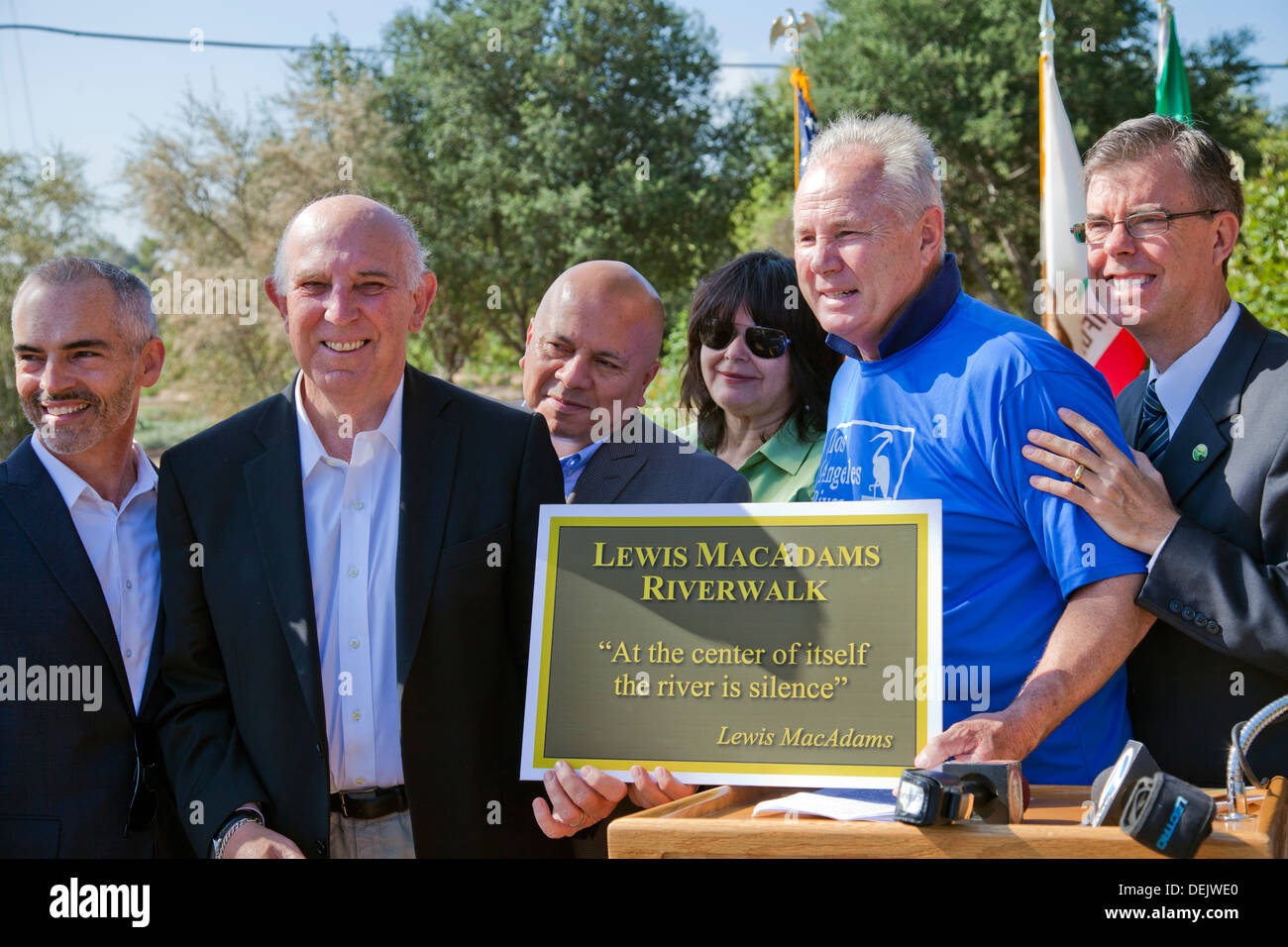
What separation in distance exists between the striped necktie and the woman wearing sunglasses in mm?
1378

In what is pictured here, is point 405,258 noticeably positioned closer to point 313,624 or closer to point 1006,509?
point 313,624

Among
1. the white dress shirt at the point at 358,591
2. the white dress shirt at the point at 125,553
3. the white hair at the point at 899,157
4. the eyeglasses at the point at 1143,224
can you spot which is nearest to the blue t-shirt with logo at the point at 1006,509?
the white hair at the point at 899,157

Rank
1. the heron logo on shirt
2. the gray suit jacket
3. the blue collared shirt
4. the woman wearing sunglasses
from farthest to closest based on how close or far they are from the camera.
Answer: the woman wearing sunglasses, the blue collared shirt, the gray suit jacket, the heron logo on shirt

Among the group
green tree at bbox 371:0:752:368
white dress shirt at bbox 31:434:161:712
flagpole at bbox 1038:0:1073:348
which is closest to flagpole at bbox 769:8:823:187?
flagpole at bbox 1038:0:1073:348

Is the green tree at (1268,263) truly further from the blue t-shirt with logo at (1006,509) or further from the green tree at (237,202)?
the green tree at (237,202)

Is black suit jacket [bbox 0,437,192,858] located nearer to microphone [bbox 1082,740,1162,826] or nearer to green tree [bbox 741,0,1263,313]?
microphone [bbox 1082,740,1162,826]

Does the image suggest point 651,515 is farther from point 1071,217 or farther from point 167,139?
point 167,139

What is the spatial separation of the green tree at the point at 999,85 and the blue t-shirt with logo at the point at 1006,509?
2770 centimetres

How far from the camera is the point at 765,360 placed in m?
4.64

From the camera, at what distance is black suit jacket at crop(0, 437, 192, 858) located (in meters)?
3.15

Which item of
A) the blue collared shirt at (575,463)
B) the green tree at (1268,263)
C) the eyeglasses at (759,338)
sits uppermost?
the green tree at (1268,263)

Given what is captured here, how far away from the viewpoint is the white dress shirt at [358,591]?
304 cm

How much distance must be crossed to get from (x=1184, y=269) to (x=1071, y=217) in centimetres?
469

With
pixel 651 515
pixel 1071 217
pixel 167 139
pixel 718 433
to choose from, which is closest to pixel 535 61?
pixel 167 139
